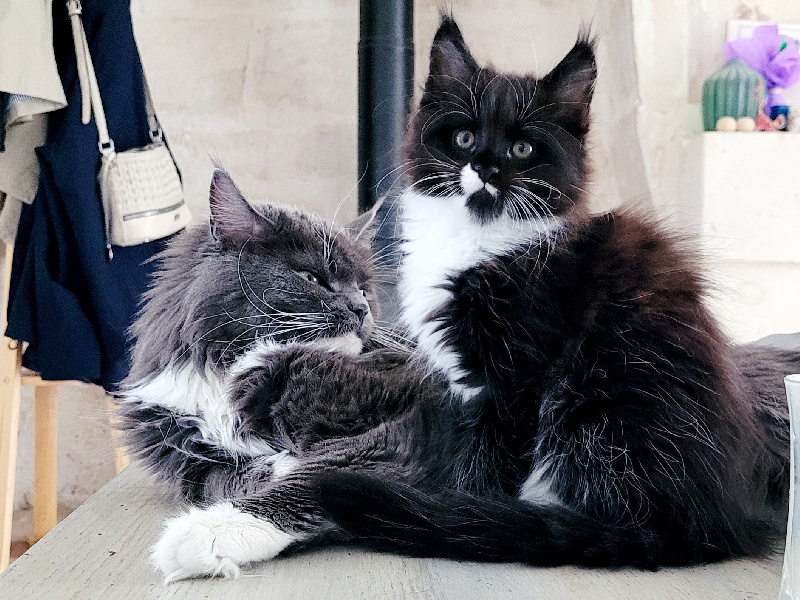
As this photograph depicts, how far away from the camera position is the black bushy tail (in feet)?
1.97

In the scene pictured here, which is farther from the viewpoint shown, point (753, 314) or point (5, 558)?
point (753, 314)

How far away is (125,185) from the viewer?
65.9 inches

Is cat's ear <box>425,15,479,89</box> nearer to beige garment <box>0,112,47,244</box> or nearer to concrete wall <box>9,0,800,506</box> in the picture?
beige garment <box>0,112,47,244</box>

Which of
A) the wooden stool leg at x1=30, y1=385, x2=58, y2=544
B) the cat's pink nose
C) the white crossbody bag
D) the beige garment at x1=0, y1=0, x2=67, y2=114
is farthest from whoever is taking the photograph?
the wooden stool leg at x1=30, y1=385, x2=58, y2=544

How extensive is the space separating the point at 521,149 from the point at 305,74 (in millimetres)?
1788

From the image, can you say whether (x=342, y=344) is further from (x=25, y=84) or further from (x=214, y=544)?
(x=25, y=84)

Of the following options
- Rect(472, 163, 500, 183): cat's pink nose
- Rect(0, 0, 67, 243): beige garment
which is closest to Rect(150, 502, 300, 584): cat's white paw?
Rect(472, 163, 500, 183): cat's pink nose

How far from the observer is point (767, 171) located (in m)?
2.17

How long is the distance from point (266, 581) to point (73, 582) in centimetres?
16

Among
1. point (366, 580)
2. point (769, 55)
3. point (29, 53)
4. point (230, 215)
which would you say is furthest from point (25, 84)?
point (769, 55)

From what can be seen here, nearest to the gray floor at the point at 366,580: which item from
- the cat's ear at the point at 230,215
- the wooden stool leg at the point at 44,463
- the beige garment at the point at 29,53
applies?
the cat's ear at the point at 230,215

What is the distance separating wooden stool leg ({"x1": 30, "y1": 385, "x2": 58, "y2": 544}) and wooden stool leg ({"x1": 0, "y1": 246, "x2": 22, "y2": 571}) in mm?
169

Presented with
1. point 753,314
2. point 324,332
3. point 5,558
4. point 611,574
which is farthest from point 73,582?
point 753,314

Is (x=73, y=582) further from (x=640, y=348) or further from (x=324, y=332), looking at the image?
(x=640, y=348)
